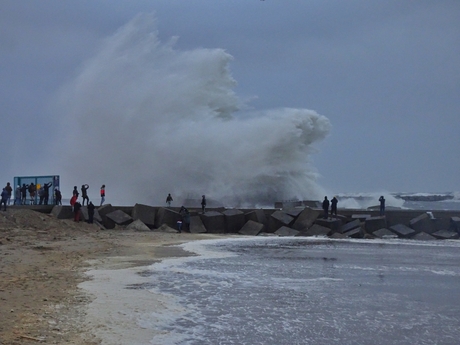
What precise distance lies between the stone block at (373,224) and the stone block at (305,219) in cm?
169

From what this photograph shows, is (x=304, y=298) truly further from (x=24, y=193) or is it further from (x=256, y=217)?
(x=24, y=193)

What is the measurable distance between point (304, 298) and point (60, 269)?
388cm

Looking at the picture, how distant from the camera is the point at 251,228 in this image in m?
19.2

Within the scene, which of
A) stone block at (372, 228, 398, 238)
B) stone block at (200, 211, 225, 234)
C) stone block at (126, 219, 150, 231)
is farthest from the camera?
stone block at (200, 211, 225, 234)

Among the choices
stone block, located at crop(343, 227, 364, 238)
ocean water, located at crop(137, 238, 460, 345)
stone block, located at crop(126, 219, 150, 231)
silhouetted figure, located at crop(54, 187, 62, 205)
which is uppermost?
silhouetted figure, located at crop(54, 187, 62, 205)

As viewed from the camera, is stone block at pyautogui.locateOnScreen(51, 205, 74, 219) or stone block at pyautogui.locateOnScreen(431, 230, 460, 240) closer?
stone block at pyautogui.locateOnScreen(51, 205, 74, 219)

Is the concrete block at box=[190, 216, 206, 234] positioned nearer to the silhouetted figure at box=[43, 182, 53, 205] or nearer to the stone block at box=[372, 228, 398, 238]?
the silhouetted figure at box=[43, 182, 53, 205]

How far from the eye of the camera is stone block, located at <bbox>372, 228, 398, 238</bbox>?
60.6ft

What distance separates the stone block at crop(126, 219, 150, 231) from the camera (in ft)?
59.8

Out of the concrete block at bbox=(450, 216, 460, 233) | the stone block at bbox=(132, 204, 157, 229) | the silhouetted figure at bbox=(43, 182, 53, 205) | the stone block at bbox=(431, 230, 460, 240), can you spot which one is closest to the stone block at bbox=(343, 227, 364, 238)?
the stone block at bbox=(431, 230, 460, 240)

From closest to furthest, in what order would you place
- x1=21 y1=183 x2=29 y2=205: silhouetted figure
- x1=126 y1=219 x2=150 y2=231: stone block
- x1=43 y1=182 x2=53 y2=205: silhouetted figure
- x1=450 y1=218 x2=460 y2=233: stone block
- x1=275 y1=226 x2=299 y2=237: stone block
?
x1=126 y1=219 x2=150 y2=231: stone block → x1=275 y1=226 x2=299 y2=237: stone block → x1=450 y1=218 x2=460 y2=233: stone block → x1=43 y1=182 x2=53 y2=205: silhouetted figure → x1=21 y1=183 x2=29 y2=205: silhouetted figure

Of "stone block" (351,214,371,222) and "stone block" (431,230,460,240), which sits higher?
"stone block" (351,214,371,222)


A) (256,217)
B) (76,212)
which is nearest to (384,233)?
(256,217)

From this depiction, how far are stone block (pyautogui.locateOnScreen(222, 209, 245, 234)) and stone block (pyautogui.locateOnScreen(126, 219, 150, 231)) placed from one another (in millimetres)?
2640
